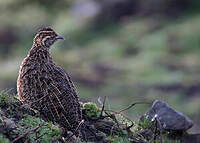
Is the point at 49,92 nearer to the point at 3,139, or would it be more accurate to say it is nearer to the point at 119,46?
the point at 3,139

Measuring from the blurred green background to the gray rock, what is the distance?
12.7m

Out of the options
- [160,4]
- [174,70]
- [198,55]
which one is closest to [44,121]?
[174,70]

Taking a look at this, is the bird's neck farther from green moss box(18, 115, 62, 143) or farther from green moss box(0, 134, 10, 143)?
green moss box(0, 134, 10, 143)

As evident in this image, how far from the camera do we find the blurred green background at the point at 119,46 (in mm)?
28922

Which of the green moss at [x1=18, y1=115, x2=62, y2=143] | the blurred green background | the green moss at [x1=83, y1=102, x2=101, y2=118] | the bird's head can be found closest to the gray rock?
the green moss at [x1=83, y1=102, x2=101, y2=118]

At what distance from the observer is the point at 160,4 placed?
3772 cm

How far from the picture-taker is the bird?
9.72 metres

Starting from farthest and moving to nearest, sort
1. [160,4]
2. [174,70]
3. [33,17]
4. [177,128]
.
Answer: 1. [33,17]
2. [160,4]
3. [174,70]
4. [177,128]

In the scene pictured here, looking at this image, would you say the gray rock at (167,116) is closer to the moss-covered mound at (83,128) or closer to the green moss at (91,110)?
the moss-covered mound at (83,128)

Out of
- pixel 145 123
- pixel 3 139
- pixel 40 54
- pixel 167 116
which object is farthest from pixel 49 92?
pixel 167 116

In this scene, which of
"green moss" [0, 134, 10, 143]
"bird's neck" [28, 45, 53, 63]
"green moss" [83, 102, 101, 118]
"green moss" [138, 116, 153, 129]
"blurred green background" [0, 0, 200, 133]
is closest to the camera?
"green moss" [0, 134, 10, 143]

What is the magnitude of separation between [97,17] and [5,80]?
9.72 meters

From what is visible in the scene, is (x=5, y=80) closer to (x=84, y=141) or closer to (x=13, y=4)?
(x=13, y=4)

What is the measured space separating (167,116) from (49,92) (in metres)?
2.57
